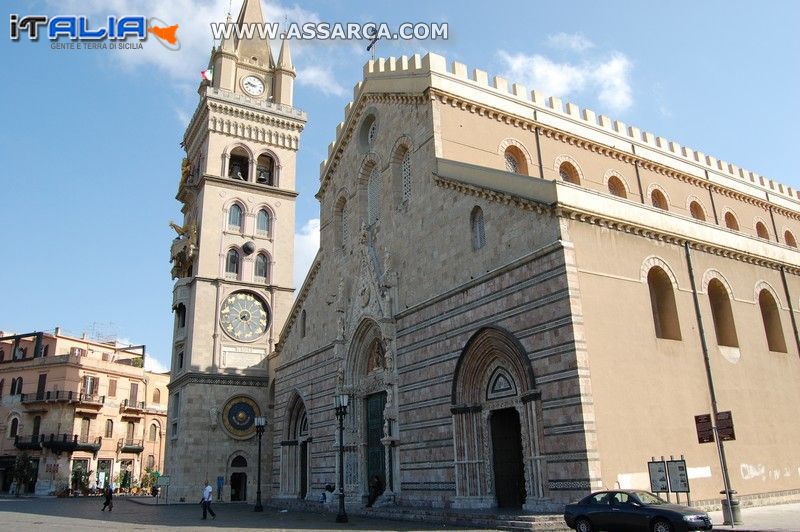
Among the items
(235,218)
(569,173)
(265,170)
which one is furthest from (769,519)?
(265,170)

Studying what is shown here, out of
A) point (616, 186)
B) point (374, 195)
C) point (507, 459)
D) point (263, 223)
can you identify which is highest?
point (263, 223)

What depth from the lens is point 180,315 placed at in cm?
4103

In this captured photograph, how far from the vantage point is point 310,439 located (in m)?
29.1

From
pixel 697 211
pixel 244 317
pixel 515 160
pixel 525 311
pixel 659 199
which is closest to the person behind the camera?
pixel 525 311

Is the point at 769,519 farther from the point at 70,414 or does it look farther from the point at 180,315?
the point at 70,414

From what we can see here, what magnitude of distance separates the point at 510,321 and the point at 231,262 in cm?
2676

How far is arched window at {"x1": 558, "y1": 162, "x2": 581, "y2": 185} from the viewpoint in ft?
84.5

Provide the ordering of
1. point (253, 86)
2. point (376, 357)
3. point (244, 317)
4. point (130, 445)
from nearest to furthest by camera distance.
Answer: point (376, 357)
point (244, 317)
point (253, 86)
point (130, 445)

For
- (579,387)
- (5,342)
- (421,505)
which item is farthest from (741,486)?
(5,342)

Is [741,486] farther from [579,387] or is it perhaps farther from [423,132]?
[423,132]

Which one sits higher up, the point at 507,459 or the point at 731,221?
the point at 731,221

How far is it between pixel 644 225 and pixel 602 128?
403 inches

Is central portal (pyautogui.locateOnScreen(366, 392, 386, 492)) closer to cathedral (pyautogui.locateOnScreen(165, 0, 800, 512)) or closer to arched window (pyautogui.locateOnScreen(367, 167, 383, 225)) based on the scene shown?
cathedral (pyautogui.locateOnScreen(165, 0, 800, 512))

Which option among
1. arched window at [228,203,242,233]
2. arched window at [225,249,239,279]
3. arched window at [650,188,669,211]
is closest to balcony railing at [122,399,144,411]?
arched window at [225,249,239,279]
